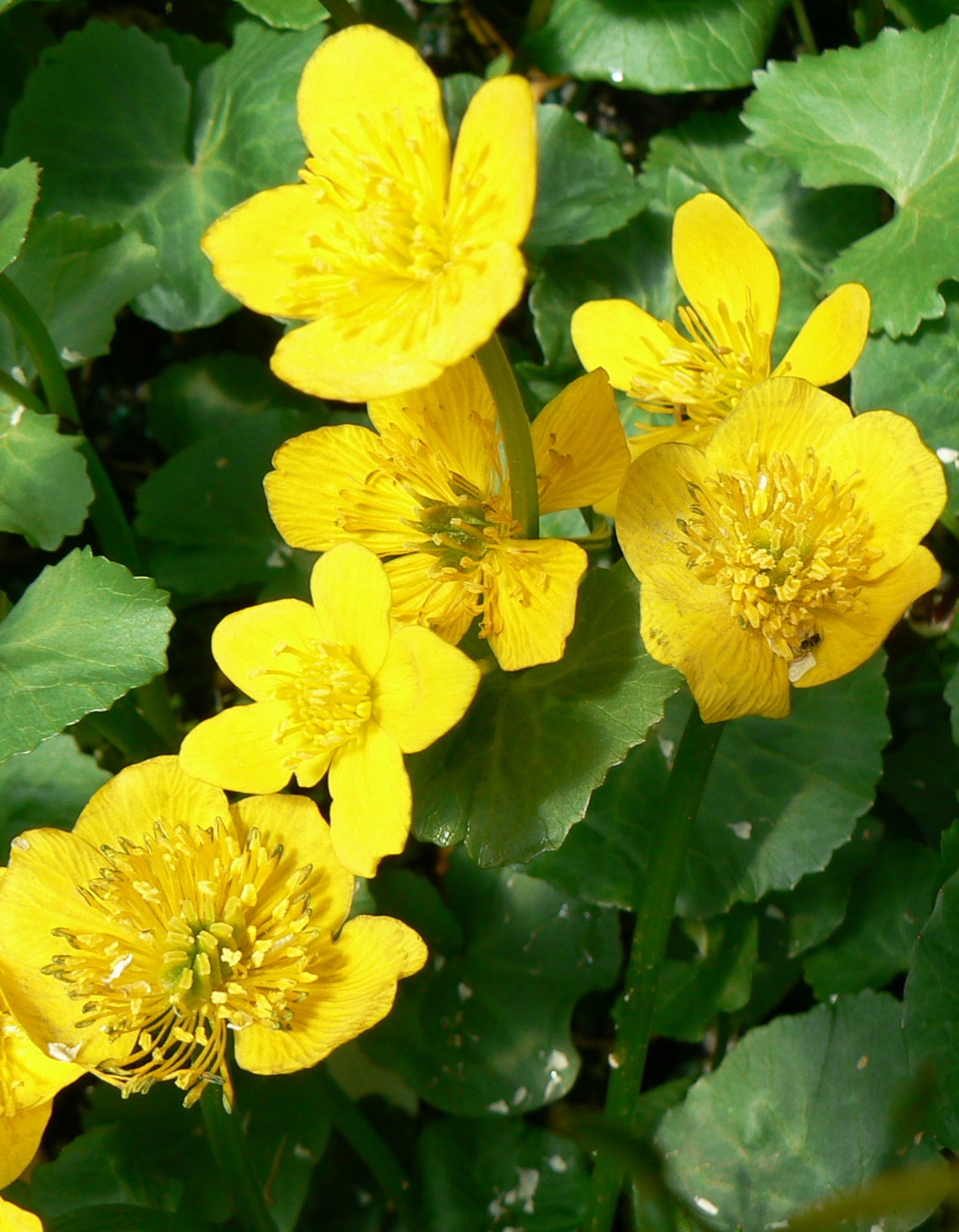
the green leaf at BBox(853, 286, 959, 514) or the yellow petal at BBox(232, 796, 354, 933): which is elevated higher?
the green leaf at BBox(853, 286, 959, 514)

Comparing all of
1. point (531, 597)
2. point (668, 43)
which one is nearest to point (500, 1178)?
point (531, 597)

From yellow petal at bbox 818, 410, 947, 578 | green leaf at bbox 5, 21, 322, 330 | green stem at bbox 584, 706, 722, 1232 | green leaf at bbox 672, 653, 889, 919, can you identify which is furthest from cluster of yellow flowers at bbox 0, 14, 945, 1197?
green leaf at bbox 5, 21, 322, 330

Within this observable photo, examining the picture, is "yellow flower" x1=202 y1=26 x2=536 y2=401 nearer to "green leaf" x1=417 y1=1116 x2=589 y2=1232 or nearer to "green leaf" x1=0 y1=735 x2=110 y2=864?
"green leaf" x1=0 y1=735 x2=110 y2=864

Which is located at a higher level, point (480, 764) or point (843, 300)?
point (843, 300)

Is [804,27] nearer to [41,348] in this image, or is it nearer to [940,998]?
[41,348]

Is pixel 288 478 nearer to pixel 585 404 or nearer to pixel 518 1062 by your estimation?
pixel 585 404

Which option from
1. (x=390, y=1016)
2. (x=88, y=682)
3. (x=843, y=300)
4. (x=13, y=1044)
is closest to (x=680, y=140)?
(x=843, y=300)
